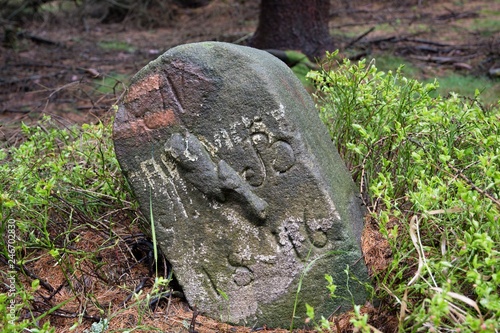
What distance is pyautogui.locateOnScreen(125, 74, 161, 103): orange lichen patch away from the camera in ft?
8.30

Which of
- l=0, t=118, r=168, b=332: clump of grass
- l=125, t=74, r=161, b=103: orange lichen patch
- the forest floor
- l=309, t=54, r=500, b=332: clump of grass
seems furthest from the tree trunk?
l=125, t=74, r=161, b=103: orange lichen patch

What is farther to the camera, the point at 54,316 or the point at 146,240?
the point at 146,240

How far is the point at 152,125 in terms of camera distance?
258 centimetres

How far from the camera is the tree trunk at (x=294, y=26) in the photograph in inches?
267

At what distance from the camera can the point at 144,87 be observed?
2.55 meters

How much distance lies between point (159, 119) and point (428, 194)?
4.09ft

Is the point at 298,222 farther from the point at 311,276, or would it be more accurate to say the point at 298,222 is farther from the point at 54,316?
the point at 54,316

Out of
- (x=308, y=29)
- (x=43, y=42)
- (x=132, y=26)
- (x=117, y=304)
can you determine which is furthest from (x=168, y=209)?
(x=132, y=26)

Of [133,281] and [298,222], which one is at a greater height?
[298,222]

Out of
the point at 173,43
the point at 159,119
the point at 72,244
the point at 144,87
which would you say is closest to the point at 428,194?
the point at 159,119

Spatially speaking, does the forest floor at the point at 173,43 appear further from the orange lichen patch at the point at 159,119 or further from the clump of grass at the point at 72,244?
the orange lichen patch at the point at 159,119

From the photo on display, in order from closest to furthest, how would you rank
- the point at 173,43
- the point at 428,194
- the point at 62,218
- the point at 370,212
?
the point at 428,194 < the point at 370,212 < the point at 62,218 < the point at 173,43

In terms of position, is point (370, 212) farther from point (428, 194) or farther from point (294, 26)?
point (294, 26)

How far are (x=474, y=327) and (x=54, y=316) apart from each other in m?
1.88
